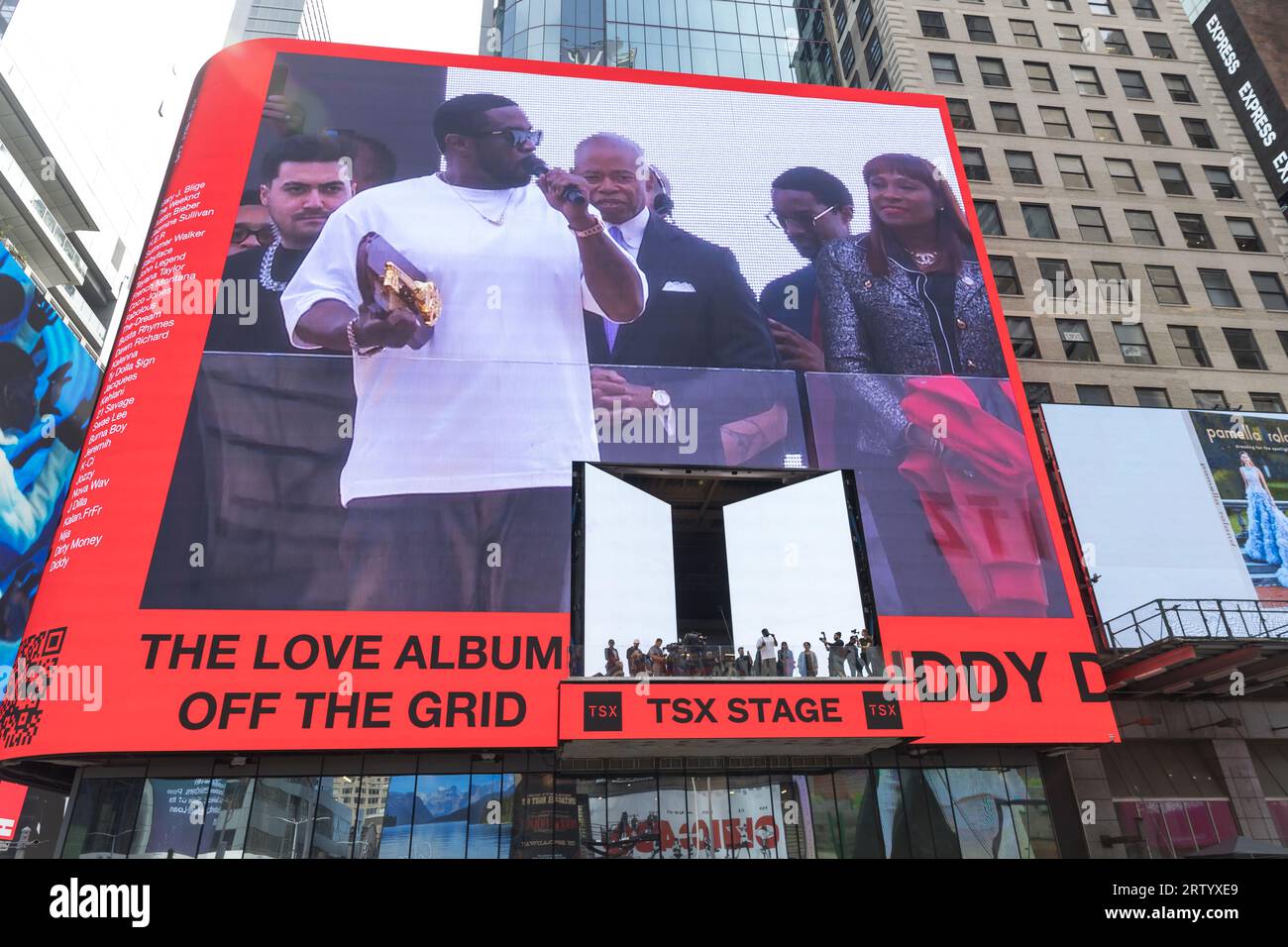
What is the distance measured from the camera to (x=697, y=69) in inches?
1982

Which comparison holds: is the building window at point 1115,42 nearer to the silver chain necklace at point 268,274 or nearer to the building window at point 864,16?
the building window at point 864,16

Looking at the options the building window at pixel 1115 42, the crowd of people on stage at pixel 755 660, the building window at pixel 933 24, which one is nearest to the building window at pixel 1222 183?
the building window at pixel 1115 42

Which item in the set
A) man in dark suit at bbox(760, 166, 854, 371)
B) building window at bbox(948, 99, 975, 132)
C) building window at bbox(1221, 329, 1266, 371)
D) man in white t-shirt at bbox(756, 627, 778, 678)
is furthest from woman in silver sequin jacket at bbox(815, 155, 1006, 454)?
building window at bbox(1221, 329, 1266, 371)

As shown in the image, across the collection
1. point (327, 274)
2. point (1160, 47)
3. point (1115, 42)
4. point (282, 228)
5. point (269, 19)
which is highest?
point (269, 19)

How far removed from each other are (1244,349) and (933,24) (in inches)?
853

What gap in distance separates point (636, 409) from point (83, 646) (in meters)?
15.5

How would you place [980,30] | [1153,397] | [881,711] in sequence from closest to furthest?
[881,711], [1153,397], [980,30]

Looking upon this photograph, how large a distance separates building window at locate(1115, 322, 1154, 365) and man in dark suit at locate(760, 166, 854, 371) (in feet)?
45.9

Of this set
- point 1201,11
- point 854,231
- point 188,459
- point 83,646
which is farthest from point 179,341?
point 1201,11

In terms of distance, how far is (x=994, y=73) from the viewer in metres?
42.1

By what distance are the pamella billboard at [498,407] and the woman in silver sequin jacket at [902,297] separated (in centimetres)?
12

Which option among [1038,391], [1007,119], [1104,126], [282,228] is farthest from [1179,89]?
[282,228]

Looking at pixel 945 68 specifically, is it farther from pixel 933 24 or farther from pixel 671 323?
pixel 671 323
